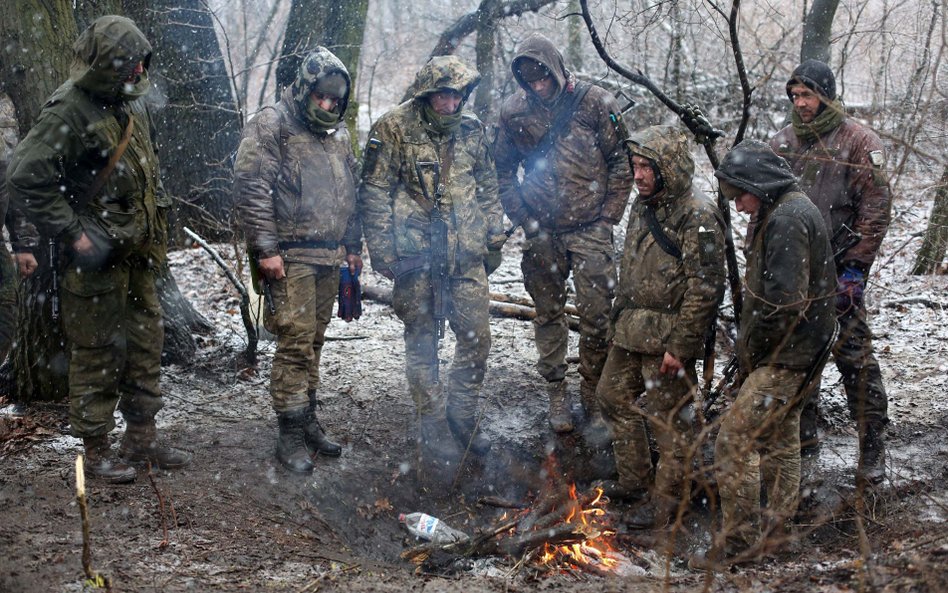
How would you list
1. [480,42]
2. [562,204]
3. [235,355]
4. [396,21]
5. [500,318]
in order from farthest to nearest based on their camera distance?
1. [396,21]
2. [480,42]
3. [500,318]
4. [235,355]
5. [562,204]

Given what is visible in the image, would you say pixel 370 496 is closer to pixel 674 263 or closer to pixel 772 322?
pixel 674 263

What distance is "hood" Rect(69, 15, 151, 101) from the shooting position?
419 cm

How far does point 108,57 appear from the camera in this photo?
4.20 metres

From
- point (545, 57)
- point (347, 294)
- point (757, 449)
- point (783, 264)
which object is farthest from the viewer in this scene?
point (545, 57)

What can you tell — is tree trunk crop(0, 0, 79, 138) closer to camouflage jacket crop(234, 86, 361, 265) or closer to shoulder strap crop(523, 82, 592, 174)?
camouflage jacket crop(234, 86, 361, 265)

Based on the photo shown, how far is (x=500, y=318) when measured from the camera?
783cm

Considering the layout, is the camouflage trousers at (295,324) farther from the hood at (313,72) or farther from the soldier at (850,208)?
the soldier at (850,208)

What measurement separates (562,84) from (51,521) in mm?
4434

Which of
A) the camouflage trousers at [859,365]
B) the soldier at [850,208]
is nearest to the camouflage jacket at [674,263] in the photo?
the soldier at [850,208]

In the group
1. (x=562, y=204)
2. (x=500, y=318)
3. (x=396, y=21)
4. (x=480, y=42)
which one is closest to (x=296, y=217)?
(x=562, y=204)

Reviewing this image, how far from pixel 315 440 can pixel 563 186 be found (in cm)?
269

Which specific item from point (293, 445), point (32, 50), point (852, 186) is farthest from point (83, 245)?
point (852, 186)

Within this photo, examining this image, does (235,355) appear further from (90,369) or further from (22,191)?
(22,191)

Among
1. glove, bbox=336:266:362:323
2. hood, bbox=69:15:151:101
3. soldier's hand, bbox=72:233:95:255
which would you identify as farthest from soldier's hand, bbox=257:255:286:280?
hood, bbox=69:15:151:101
